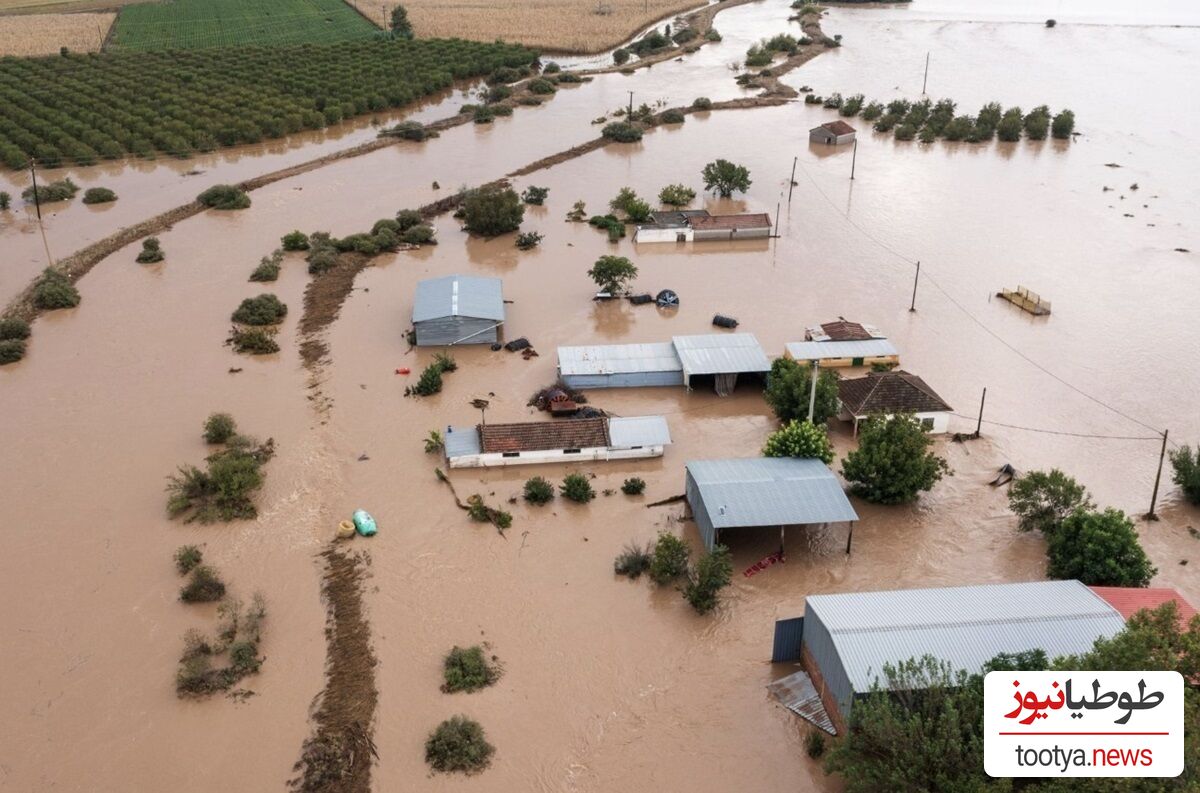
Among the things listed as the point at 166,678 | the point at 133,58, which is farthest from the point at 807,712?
the point at 133,58

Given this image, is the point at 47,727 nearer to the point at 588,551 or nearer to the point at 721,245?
the point at 588,551

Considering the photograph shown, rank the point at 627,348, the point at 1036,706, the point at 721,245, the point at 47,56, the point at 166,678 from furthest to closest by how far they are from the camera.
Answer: the point at 47,56
the point at 721,245
the point at 627,348
the point at 166,678
the point at 1036,706

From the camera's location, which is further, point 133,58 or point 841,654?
point 133,58

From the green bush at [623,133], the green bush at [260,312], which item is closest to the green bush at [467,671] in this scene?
the green bush at [260,312]

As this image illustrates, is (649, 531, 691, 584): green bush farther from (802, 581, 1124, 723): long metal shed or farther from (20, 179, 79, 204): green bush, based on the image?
(20, 179, 79, 204): green bush

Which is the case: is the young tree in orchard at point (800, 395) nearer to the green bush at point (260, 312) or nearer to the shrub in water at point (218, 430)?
the shrub in water at point (218, 430)

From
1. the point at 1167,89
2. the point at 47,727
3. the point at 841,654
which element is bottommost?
the point at 47,727

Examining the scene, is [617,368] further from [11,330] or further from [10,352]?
[11,330]
